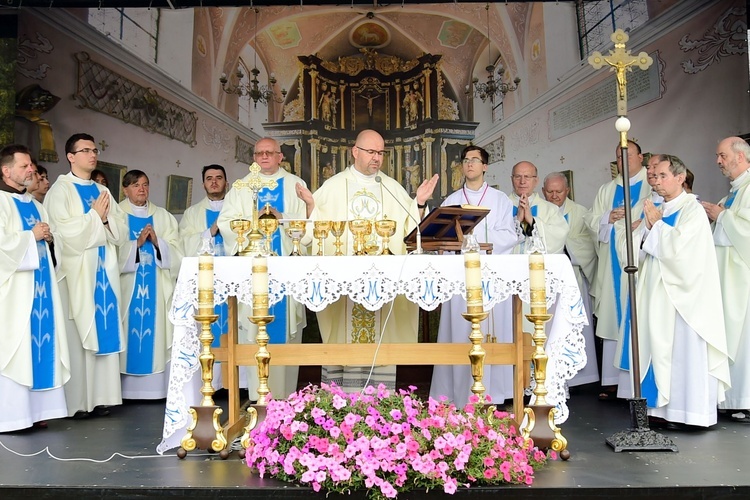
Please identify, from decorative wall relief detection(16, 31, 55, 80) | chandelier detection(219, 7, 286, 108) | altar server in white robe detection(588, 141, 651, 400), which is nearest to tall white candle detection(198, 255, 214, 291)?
altar server in white robe detection(588, 141, 651, 400)

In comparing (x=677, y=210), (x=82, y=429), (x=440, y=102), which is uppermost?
(x=440, y=102)

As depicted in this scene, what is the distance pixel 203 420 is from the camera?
3.99 m

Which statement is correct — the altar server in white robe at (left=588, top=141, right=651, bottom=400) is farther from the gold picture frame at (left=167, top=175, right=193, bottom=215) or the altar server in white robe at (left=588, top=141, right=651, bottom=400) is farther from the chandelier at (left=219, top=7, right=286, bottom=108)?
the gold picture frame at (left=167, top=175, right=193, bottom=215)

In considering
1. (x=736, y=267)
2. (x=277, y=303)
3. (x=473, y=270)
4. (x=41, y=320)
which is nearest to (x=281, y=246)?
(x=277, y=303)

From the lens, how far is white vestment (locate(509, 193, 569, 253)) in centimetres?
630

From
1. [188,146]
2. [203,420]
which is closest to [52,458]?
[203,420]

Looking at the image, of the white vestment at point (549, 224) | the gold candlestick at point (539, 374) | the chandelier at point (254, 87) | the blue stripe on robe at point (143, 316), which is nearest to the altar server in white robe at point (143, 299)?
the blue stripe on robe at point (143, 316)

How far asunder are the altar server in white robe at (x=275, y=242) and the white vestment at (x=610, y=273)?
2.58 m

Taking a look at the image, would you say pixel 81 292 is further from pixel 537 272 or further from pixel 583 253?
pixel 583 253

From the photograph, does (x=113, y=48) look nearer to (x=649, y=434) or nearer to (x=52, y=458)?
(x=52, y=458)

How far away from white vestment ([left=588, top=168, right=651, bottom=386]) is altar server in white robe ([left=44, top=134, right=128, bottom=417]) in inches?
157

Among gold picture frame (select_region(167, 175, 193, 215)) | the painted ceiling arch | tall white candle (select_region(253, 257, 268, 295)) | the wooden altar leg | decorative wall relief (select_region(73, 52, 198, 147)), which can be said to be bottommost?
the wooden altar leg

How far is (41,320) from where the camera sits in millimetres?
5008

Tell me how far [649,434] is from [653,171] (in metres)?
1.89
